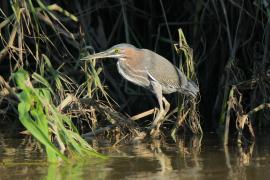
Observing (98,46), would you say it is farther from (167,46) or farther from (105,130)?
(105,130)

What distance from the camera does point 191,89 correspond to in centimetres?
611

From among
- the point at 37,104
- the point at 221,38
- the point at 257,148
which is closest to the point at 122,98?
the point at 221,38

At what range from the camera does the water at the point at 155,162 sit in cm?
468

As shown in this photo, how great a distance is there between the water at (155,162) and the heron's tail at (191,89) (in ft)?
1.38

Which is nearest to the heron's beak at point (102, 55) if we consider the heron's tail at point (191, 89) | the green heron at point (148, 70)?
the green heron at point (148, 70)

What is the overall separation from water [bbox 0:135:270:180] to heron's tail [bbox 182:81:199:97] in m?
0.42

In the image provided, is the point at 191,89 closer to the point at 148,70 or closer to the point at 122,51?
the point at 148,70

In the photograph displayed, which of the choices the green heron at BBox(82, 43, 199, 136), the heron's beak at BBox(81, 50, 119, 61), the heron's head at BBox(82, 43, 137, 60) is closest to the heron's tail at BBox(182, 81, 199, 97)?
the green heron at BBox(82, 43, 199, 136)

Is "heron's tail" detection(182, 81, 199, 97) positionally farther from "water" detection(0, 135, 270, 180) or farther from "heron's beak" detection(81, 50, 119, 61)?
"heron's beak" detection(81, 50, 119, 61)

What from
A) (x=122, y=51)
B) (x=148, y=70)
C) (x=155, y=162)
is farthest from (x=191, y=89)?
(x=155, y=162)

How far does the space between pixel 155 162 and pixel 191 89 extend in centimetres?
114

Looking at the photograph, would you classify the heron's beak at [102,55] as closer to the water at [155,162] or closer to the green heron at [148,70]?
the green heron at [148,70]

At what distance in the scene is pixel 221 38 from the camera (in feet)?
22.9

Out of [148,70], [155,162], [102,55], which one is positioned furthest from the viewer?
[148,70]
